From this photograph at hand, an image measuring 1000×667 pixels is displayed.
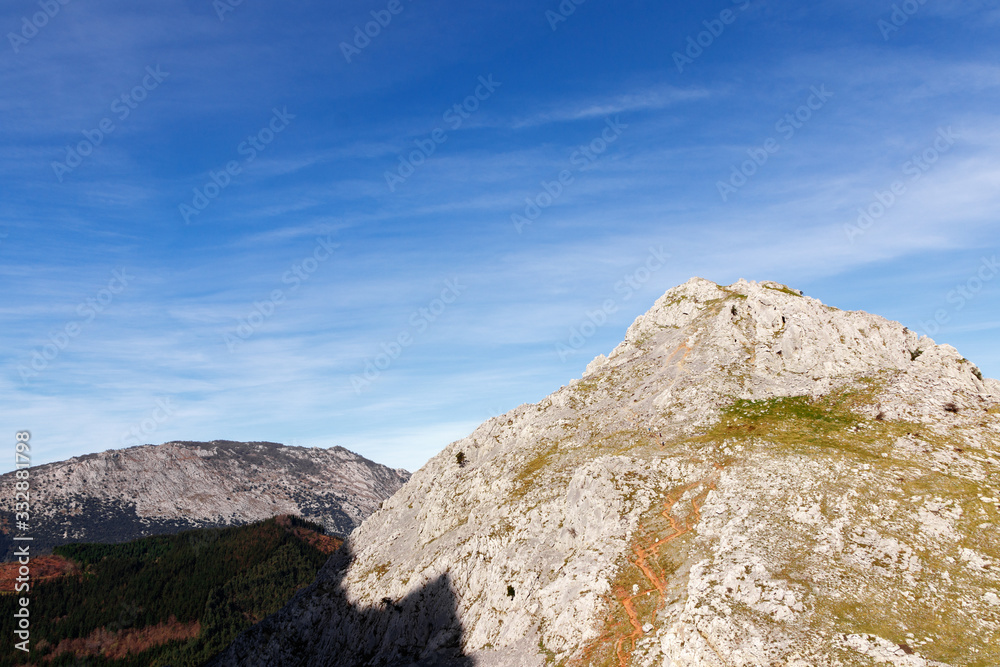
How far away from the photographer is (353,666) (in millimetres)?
81250

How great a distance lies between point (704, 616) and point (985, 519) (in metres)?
27.9

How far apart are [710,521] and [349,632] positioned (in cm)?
5697

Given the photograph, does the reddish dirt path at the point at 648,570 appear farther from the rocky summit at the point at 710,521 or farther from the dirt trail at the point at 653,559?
the rocky summit at the point at 710,521

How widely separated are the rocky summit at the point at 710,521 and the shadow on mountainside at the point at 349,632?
355 mm

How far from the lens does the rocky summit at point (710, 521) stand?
48.6 metres

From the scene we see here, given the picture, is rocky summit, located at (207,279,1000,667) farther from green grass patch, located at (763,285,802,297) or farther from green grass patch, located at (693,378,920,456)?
green grass patch, located at (763,285,802,297)

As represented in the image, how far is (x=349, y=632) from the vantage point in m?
86.9

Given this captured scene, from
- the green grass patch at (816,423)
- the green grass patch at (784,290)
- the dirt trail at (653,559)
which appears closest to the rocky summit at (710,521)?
the dirt trail at (653,559)

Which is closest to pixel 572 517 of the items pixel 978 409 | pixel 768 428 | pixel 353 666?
pixel 768 428

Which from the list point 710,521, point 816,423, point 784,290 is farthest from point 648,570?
point 784,290

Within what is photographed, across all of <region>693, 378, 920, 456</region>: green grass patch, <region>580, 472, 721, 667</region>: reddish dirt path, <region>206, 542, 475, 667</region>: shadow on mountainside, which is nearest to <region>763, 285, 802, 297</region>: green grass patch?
<region>693, 378, 920, 456</region>: green grass patch

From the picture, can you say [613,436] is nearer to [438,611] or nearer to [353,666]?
[438,611]

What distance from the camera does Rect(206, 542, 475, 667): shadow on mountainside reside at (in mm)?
74188

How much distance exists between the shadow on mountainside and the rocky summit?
36 cm
